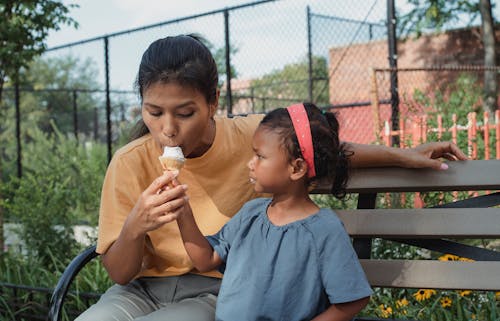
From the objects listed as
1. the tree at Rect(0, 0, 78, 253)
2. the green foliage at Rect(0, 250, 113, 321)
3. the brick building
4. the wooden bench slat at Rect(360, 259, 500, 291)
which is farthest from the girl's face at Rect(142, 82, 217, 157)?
the brick building

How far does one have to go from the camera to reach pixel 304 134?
1.62 meters

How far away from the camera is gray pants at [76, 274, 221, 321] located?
183 cm

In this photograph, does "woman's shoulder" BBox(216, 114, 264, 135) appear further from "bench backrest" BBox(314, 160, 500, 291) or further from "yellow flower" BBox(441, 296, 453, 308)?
"yellow flower" BBox(441, 296, 453, 308)

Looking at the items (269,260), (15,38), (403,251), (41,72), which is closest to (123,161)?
(269,260)

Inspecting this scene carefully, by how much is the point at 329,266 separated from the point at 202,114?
0.56m

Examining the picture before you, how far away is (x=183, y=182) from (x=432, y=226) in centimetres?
80

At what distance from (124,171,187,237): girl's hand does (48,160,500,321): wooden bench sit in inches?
17.4

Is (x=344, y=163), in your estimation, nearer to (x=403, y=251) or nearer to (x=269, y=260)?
(x=269, y=260)

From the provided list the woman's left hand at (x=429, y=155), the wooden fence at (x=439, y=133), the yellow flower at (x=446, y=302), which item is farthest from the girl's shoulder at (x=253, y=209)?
the wooden fence at (x=439, y=133)

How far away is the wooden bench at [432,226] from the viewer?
74.8 inches

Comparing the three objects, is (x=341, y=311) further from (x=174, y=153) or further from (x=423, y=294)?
(x=423, y=294)

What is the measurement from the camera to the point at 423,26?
1488 cm

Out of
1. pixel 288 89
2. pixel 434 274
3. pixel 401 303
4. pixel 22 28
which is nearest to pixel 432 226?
pixel 434 274

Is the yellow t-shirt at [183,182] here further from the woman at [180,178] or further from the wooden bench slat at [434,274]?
the wooden bench slat at [434,274]
